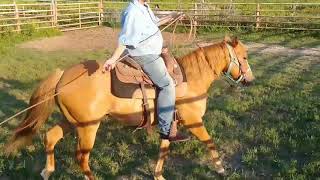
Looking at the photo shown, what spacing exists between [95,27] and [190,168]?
16.1 metres

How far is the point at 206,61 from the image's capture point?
5.35 meters

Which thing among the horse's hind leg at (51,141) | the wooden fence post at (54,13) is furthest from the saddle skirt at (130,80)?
the wooden fence post at (54,13)

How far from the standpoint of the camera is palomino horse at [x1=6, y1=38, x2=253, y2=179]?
16.1 feet

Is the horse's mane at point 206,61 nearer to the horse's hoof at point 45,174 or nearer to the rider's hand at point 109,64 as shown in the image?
the rider's hand at point 109,64

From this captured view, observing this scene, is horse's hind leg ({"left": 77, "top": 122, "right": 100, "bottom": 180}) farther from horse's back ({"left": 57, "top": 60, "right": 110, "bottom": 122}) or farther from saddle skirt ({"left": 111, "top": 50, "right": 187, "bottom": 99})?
saddle skirt ({"left": 111, "top": 50, "right": 187, "bottom": 99})

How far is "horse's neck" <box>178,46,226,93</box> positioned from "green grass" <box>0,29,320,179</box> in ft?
3.29

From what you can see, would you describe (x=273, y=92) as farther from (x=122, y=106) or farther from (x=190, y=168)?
(x=122, y=106)

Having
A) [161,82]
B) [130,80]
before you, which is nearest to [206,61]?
[161,82]

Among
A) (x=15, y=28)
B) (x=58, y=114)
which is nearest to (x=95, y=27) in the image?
(x=15, y=28)

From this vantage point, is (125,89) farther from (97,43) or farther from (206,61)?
(97,43)

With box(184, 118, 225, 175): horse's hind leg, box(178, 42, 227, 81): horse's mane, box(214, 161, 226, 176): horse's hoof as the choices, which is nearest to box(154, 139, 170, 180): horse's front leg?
box(184, 118, 225, 175): horse's hind leg

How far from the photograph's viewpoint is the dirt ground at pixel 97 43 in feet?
43.7

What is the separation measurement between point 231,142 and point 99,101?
2103mm

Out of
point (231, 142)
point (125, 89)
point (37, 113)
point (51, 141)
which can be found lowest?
point (231, 142)
